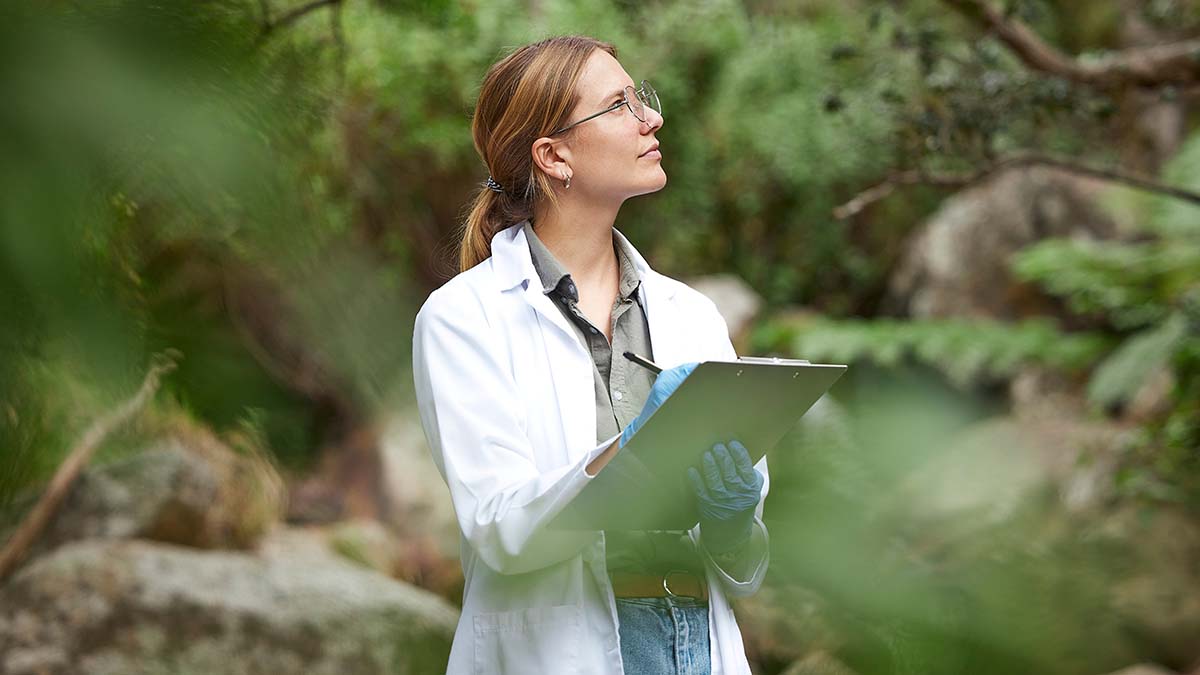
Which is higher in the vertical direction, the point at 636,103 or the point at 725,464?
the point at 636,103

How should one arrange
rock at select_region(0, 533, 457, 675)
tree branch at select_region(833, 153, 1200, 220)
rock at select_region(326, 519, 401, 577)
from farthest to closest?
1. rock at select_region(326, 519, 401, 577)
2. tree branch at select_region(833, 153, 1200, 220)
3. rock at select_region(0, 533, 457, 675)

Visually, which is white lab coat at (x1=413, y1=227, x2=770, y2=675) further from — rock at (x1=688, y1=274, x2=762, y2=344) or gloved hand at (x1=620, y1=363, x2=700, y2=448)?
rock at (x1=688, y1=274, x2=762, y2=344)

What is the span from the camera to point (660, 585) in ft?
5.14

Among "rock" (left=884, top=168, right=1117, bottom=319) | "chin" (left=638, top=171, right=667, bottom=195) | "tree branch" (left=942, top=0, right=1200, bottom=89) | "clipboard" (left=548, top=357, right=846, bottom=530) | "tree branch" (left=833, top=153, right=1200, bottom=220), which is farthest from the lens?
"rock" (left=884, top=168, right=1117, bottom=319)

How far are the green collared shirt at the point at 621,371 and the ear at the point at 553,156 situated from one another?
0.09 m

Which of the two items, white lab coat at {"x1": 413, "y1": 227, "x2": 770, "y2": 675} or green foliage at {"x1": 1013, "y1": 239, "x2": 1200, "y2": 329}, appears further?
green foliage at {"x1": 1013, "y1": 239, "x2": 1200, "y2": 329}

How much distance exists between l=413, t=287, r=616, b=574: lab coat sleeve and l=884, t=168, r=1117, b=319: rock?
7688 mm

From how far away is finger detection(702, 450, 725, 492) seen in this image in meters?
1.40

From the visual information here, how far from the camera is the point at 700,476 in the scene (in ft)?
4.61

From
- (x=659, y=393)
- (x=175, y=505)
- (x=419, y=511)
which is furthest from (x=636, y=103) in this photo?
(x=419, y=511)

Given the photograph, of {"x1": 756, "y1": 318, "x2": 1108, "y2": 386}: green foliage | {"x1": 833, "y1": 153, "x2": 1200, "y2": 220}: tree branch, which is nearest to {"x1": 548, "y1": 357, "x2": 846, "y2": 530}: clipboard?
{"x1": 833, "y1": 153, "x2": 1200, "y2": 220}: tree branch

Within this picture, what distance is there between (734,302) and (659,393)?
7.18 metres

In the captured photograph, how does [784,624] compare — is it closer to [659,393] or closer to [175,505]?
[175,505]

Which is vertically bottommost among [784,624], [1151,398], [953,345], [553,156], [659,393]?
[1151,398]
